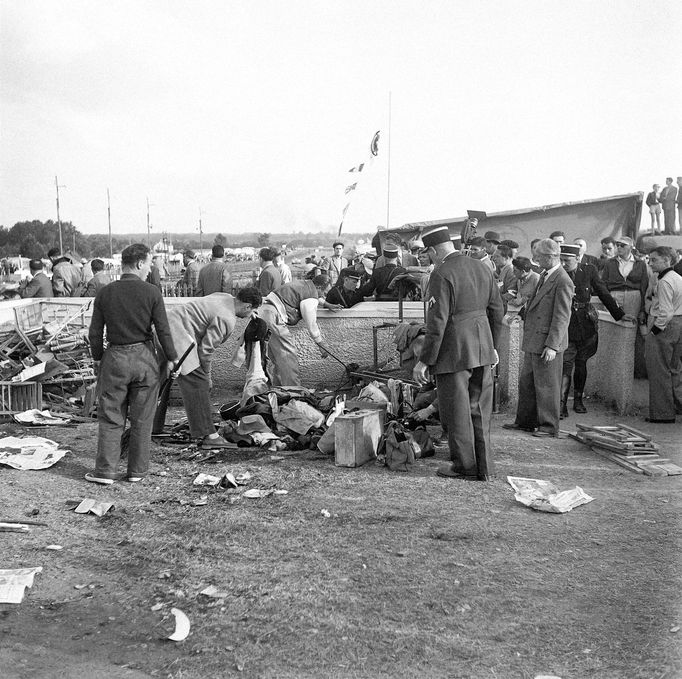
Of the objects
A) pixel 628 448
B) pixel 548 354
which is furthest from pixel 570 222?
pixel 628 448

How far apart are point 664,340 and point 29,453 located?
6.63m

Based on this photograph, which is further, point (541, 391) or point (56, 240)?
point (56, 240)

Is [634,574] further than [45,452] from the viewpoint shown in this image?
No

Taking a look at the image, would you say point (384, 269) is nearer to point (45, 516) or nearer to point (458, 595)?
point (45, 516)

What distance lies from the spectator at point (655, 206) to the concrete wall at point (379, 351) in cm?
907

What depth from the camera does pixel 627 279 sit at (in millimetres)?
9812

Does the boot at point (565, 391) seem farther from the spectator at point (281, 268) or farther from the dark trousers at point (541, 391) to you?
the spectator at point (281, 268)

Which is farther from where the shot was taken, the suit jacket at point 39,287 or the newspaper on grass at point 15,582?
the suit jacket at point 39,287

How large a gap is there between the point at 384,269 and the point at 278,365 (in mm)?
2096

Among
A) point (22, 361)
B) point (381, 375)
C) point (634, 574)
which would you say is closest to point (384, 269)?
point (381, 375)

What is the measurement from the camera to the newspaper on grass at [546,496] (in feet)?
18.7

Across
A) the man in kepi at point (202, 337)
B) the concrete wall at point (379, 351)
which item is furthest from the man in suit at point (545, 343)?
the man in kepi at point (202, 337)

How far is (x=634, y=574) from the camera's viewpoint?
4605mm

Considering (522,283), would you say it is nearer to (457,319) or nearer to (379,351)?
(379,351)
